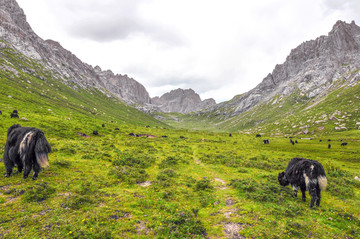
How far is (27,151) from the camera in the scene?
13.9 m

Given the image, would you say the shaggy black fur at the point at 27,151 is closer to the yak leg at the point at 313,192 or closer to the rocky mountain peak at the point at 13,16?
the yak leg at the point at 313,192

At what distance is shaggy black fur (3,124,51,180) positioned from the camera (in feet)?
45.7

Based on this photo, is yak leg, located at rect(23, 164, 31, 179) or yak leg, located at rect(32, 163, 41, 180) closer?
yak leg, located at rect(23, 164, 31, 179)

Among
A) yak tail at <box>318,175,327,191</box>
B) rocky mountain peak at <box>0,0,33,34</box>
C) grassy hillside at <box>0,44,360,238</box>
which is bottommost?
Answer: grassy hillside at <box>0,44,360,238</box>

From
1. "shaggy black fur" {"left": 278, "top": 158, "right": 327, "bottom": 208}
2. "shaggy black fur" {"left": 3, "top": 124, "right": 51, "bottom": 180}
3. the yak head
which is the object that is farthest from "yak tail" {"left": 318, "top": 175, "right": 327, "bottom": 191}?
"shaggy black fur" {"left": 3, "top": 124, "right": 51, "bottom": 180}

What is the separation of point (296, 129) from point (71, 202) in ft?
381

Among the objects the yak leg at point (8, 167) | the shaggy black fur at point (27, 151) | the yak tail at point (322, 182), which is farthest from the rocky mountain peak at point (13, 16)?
the yak tail at point (322, 182)

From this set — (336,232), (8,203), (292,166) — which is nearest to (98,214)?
(8,203)

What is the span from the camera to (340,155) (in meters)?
39.8

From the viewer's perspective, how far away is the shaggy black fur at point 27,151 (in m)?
13.9

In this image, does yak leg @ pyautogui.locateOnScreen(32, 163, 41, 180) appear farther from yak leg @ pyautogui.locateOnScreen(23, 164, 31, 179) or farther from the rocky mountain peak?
the rocky mountain peak

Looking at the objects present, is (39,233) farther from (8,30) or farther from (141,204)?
(8,30)

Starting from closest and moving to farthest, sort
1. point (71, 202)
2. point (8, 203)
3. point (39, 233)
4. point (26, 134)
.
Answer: point (39, 233) < point (8, 203) < point (71, 202) < point (26, 134)

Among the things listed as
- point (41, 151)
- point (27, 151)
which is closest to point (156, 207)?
point (41, 151)
